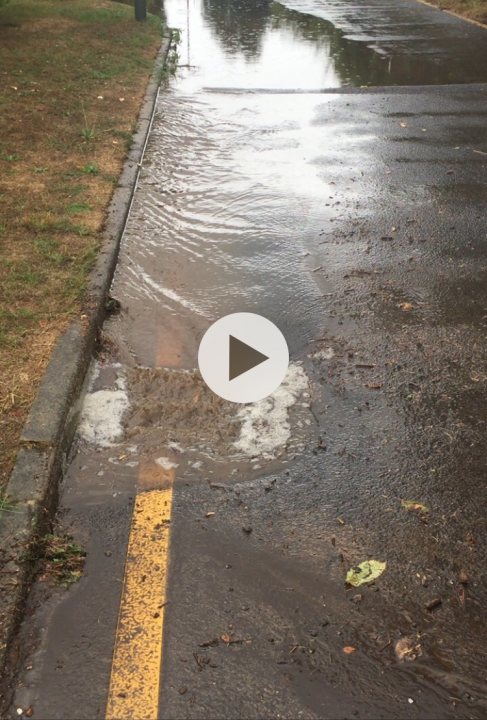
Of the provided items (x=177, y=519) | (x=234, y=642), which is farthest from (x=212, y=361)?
(x=234, y=642)

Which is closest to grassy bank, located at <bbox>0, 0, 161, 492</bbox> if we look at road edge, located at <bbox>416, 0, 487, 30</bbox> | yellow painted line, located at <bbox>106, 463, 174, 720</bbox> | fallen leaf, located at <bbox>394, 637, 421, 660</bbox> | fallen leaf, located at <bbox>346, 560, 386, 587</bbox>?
yellow painted line, located at <bbox>106, 463, 174, 720</bbox>

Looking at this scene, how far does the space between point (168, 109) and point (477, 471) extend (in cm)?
724

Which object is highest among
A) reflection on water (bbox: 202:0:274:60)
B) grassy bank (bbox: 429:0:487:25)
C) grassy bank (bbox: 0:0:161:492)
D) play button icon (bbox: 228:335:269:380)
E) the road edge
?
grassy bank (bbox: 429:0:487:25)

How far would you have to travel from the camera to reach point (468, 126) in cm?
870

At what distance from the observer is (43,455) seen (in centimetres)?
316

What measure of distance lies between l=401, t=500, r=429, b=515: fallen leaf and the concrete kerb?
5.13 feet

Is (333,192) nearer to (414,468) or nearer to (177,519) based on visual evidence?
(414,468)

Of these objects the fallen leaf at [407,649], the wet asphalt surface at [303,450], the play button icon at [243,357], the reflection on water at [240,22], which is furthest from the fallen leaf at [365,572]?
the reflection on water at [240,22]

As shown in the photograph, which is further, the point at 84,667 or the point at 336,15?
the point at 336,15

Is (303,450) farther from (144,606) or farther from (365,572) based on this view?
(144,606)

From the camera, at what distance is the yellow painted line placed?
235 centimetres

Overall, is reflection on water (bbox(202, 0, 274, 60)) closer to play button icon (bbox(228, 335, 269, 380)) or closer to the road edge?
the road edge

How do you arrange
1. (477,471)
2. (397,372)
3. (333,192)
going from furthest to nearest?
(333,192) → (397,372) → (477,471)

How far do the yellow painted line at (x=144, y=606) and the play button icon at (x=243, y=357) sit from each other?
768 mm
